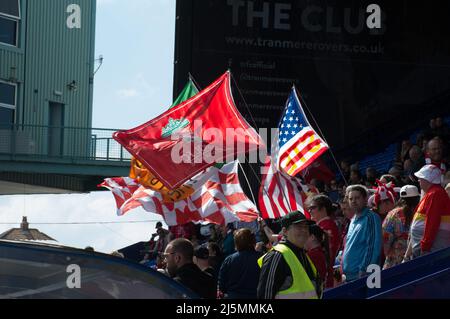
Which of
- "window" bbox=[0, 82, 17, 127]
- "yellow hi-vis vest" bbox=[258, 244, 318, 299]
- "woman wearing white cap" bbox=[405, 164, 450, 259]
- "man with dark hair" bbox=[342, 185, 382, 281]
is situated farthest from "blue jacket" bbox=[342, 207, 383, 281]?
"window" bbox=[0, 82, 17, 127]

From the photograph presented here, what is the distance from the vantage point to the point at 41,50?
3108 centimetres

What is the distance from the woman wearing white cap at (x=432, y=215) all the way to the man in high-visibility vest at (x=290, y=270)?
7.63 ft

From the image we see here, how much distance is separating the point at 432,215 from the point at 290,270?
8.50 ft

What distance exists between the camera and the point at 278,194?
15164mm

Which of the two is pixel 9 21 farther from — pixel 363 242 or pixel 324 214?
pixel 363 242

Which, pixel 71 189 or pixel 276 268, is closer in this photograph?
pixel 276 268

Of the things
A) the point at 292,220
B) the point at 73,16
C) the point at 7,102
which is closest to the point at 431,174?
the point at 292,220

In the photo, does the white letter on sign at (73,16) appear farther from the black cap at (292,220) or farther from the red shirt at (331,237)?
the black cap at (292,220)

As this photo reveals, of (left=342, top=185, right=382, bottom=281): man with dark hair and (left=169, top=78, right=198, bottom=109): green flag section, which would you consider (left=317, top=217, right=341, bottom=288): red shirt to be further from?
(left=169, top=78, right=198, bottom=109): green flag section

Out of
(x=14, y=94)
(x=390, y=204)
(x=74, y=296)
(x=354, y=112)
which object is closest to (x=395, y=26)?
(x=354, y=112)

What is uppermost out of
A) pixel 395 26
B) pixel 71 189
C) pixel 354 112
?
pixel 395 26

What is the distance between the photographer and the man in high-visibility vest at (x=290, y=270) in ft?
22.9
